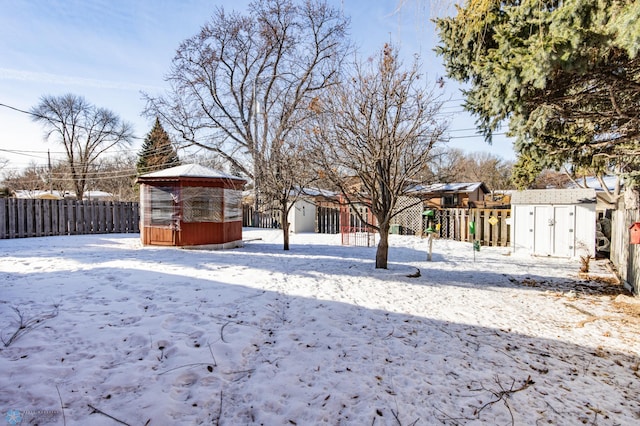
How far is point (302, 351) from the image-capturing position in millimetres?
3160

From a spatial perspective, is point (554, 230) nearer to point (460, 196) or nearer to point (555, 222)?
point (555, 222)

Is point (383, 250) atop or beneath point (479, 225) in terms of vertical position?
beneath

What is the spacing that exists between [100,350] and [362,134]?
554cm

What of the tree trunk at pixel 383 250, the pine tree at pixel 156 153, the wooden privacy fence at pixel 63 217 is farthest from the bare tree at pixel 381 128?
the pine tree at pixel 156 153

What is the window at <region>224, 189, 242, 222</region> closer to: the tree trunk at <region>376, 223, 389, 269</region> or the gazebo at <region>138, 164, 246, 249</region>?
the gazebo at <region>138, 164, 246, 249</region>

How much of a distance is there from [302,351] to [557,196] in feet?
33.4

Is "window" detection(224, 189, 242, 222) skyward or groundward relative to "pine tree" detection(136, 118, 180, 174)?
groundward

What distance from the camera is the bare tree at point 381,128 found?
21.3ft

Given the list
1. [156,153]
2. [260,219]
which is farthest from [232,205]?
[156,153]

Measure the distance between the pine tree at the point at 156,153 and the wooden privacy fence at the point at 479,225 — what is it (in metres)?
18.8

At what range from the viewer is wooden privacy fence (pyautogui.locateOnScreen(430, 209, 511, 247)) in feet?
40.1

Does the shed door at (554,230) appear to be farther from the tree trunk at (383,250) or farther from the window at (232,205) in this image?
the window at (232,205)

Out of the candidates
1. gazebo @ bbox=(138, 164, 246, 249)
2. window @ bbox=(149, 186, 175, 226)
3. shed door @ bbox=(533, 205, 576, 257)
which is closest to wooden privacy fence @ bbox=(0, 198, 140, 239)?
gazebo @ bbox=(138, 164, 246, 249)

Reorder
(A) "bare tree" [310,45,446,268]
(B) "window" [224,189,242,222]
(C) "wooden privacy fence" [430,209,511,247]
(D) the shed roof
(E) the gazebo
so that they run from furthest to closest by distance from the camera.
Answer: (C) "wooden privacy fence" [430,209,511,247] → (B) "window" [224,189,242,222] → (E) the gazebo → (D) the shed roof → (A) "bare tree" [310,45,446,268]
